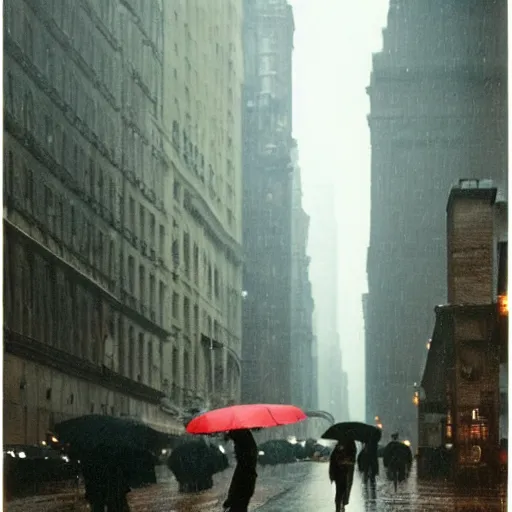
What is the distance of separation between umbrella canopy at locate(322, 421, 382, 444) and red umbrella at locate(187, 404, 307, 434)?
206cm

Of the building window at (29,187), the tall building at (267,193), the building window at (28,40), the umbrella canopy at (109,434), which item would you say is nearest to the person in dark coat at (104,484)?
the umbrella canopy at (109,434)

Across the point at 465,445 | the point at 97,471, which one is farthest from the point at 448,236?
the point at 97,471

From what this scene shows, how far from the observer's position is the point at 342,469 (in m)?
13.9

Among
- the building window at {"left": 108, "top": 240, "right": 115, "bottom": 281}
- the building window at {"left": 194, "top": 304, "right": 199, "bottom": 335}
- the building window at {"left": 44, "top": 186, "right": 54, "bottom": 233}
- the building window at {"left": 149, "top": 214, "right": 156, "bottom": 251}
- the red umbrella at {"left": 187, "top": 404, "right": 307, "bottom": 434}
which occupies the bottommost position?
the red umbrella at {"left": 187, "top": 404, "right": 307, "bottom": 434}

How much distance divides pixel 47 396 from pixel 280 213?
308 centimetres

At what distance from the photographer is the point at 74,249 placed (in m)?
15.1

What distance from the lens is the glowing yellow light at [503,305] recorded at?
1376 centimetres

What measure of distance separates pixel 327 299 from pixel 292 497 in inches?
88.1

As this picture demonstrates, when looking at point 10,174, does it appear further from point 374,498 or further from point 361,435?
point 374,498

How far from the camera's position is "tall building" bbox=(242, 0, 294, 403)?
48.5ft

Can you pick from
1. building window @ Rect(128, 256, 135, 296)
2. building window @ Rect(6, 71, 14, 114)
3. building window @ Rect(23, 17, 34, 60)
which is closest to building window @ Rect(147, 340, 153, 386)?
building window @ Rect(128, 256, 135, 296)

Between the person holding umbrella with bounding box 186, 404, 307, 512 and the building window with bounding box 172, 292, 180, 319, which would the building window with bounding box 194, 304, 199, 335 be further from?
the person holding umbrella with bounding box 186, 404, 307, 512

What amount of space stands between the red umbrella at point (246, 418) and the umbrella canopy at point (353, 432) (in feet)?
6.75

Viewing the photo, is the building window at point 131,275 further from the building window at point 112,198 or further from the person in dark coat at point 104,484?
the person in dark coat at point 104,484
